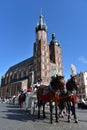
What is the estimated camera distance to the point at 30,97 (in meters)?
12.8

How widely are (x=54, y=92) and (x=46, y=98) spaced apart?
0.80 m

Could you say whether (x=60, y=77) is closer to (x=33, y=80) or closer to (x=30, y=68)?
(x=33, y=80)

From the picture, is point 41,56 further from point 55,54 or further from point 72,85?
point 72,85

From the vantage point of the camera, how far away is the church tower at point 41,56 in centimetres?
8206

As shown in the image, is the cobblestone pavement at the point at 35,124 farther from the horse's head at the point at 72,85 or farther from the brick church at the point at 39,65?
the brick church at the point at 39,65

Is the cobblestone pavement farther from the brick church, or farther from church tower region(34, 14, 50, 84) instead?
church tower region(34, 14, 50, 84)

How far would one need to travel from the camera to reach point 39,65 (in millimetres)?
83562

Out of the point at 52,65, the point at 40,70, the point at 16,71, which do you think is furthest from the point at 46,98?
the point at 16,71

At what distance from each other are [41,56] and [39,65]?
171 inches

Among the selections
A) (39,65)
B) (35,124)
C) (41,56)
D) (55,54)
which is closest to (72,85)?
(35,124)

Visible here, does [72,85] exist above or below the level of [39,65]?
below

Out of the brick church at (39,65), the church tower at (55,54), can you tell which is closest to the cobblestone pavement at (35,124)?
the brick church at (39,65)

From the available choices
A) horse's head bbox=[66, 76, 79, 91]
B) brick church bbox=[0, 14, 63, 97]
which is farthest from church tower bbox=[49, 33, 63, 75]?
horse's head bbox=[66, 76, 79, 91]

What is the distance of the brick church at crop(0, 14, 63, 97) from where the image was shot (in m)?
83.4
